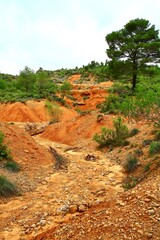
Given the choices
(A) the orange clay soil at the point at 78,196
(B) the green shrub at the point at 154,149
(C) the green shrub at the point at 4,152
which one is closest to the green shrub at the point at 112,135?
(A) the orange clay soil at the point at 78,196

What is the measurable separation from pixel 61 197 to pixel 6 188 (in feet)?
5.02

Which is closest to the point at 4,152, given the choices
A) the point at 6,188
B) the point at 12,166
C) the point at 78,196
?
the point at 12,166

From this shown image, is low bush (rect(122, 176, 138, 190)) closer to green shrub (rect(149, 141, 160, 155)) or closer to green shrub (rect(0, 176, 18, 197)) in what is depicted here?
green shrub (rect(149, 141, 160, 155))

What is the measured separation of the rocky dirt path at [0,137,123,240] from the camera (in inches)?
227

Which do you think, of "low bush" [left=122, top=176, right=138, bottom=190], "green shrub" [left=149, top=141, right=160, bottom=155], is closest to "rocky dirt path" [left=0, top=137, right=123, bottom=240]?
"low bush" [left=122, top=176, right=138, bottom=190]

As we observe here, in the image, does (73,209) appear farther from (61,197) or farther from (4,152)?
(4,152)

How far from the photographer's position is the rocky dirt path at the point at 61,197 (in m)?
5.75

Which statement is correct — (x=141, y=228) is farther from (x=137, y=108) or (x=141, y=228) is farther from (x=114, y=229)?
(x=137, y=108)

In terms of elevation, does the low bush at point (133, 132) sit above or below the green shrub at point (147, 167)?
above

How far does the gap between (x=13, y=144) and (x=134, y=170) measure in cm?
499

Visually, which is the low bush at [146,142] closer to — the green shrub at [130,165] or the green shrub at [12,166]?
the green shrub at [130,165]

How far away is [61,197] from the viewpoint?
7.30 metres

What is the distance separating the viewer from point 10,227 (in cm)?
571

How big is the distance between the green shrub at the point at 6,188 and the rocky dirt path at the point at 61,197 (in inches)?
10.4
